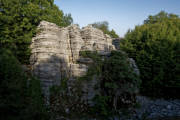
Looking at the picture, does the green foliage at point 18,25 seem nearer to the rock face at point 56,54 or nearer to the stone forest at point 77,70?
the stone forest at point 77,70

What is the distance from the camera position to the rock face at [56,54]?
884 centimetres

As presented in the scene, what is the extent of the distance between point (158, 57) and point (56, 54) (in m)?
8.79

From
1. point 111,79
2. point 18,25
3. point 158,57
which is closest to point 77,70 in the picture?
point 111,79

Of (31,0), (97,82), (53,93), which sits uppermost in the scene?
(31,0)

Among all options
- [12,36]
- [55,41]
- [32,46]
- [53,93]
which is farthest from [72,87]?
[12,36]

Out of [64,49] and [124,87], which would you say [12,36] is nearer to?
[64,49]

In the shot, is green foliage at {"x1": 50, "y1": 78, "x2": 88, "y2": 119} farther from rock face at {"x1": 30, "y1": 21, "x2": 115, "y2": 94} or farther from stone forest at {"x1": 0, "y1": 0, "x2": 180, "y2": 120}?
rock face at {"x1": 30, "y1": 21, "x2": 115, "y2": 94}

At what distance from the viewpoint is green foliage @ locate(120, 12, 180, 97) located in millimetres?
12062

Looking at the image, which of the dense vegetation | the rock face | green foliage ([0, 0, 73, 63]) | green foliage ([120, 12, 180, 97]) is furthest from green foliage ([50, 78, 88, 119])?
green foliage ([120, 12, 180, 97])

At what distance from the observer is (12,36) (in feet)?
33.0

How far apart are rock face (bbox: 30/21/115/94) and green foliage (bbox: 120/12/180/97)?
5035 mm

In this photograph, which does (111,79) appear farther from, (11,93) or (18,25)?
(18,25)

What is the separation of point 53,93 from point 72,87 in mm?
1300

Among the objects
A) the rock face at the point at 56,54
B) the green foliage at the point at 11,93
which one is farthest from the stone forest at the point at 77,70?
the green foliage at the point at 11,93
